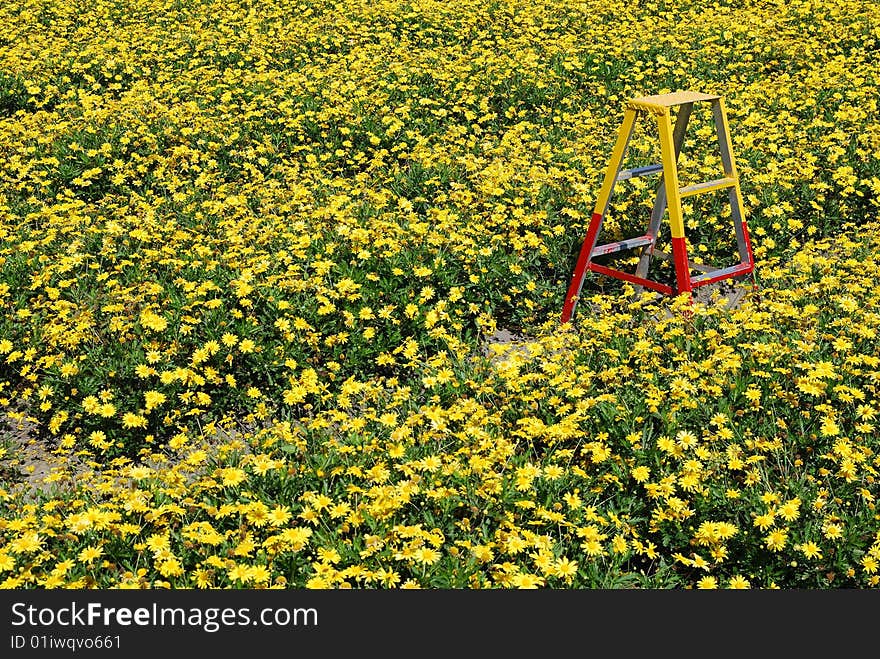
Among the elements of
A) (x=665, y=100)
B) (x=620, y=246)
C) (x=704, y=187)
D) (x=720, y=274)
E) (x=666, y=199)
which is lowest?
(x=720, y=274)

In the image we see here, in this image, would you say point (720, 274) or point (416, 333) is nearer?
point (416, 333)

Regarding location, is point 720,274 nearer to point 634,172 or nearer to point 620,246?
point 620,246

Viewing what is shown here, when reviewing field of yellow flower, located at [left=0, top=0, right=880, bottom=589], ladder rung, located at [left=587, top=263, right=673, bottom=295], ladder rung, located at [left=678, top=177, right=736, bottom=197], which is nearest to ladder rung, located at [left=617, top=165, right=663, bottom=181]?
ladder rung, located at [left=678, top=177, right=736, bottom=197]

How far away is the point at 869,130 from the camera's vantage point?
24.4 ft

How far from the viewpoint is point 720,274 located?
5.49 m

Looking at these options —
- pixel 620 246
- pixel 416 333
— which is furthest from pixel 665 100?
pixel 416 333

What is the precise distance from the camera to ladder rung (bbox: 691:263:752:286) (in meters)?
5.41

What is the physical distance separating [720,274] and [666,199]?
57 cm

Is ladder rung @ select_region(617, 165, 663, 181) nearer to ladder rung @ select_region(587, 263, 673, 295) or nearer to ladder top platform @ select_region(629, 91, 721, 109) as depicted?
ladder top platform @ select_region(629, 91, 721, 109)

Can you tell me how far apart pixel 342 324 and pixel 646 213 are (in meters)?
2.59

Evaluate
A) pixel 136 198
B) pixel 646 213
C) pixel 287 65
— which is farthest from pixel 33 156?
pixel 646 213

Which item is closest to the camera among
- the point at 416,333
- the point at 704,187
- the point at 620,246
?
the point at 416,333

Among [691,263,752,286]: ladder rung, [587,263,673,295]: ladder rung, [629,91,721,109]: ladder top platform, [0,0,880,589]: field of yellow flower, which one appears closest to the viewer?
[0,0,880,589]: field of yellow flower

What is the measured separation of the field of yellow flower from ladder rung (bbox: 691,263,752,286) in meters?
0.20
